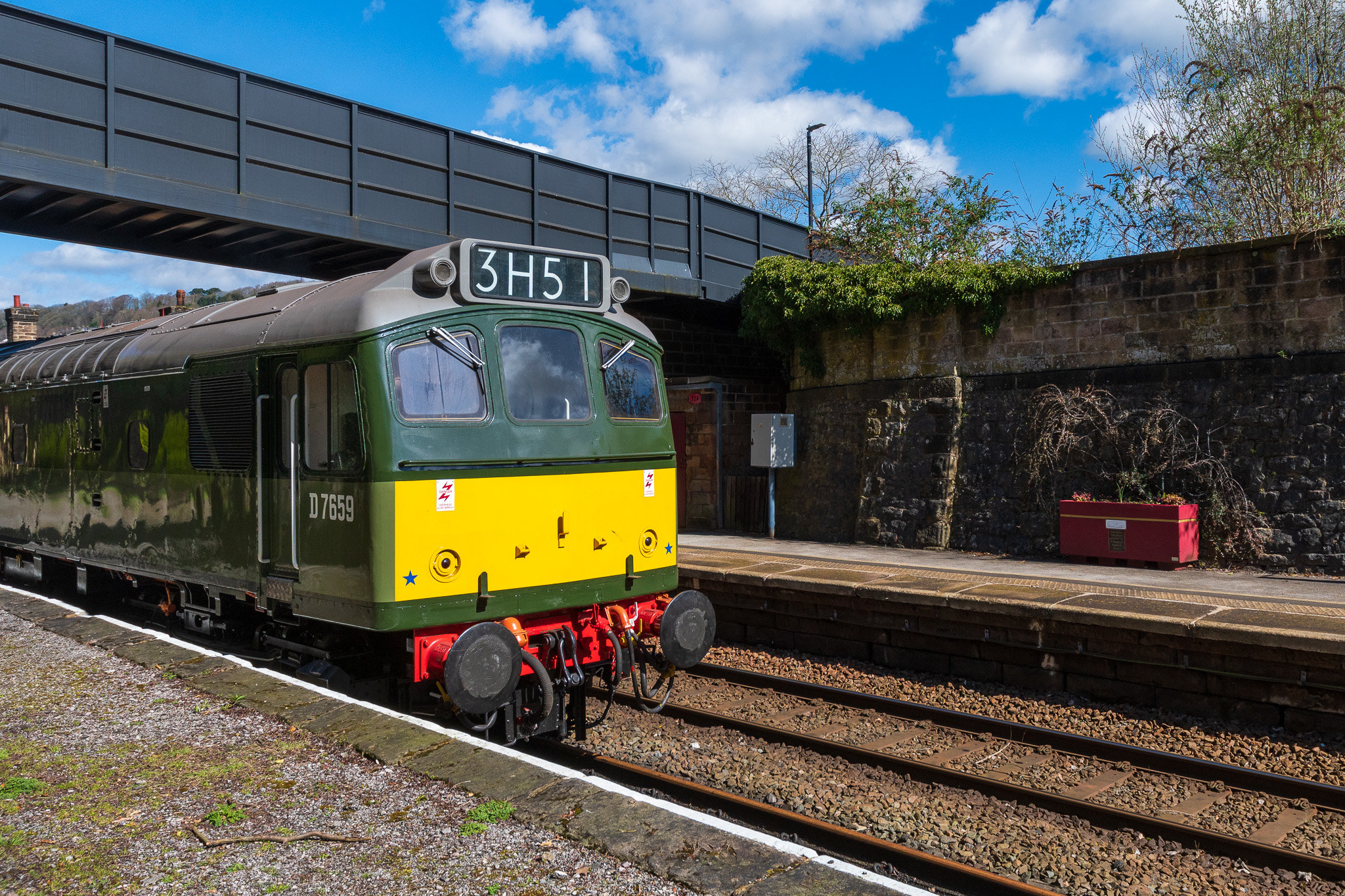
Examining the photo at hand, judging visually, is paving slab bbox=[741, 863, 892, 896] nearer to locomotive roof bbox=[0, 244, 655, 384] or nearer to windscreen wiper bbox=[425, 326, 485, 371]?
windscreen wiper bbox=[425, 326, 485, 371]

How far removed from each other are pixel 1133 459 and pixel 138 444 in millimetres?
12022

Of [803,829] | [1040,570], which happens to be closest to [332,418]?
[803,829]

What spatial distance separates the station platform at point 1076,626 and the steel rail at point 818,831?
3699 millimetres

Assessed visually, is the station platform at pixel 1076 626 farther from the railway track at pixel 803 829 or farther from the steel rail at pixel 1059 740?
the railway track at pixel 803 829

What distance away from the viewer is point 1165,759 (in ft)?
21.5

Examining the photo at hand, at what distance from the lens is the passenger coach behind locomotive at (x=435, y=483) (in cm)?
579

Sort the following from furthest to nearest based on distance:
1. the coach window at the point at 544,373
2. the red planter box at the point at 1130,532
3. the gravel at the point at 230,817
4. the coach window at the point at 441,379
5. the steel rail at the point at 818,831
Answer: the red planter box at the point at 1130,532
the coach window at the point at 544,373
the coach window at the point at 441,379
the steel rail at the point at 818,831
the gravel at the point at 230,817

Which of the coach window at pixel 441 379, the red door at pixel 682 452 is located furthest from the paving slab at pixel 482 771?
the red door at pixel 682 452

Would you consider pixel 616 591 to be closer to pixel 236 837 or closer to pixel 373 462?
pixel 373 462

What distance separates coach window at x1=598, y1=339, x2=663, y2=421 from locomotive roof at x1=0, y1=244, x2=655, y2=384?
8.1 inches

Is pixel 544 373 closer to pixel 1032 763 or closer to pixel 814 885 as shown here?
pixel 814 885

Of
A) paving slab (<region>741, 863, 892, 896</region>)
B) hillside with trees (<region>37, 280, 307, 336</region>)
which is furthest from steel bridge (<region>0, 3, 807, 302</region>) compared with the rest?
paving slab (<region>741, 863, 892, 896</region>)

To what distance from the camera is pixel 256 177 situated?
11891 mm

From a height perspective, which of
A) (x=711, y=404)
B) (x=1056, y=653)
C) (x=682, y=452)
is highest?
(x=711, y=404)
